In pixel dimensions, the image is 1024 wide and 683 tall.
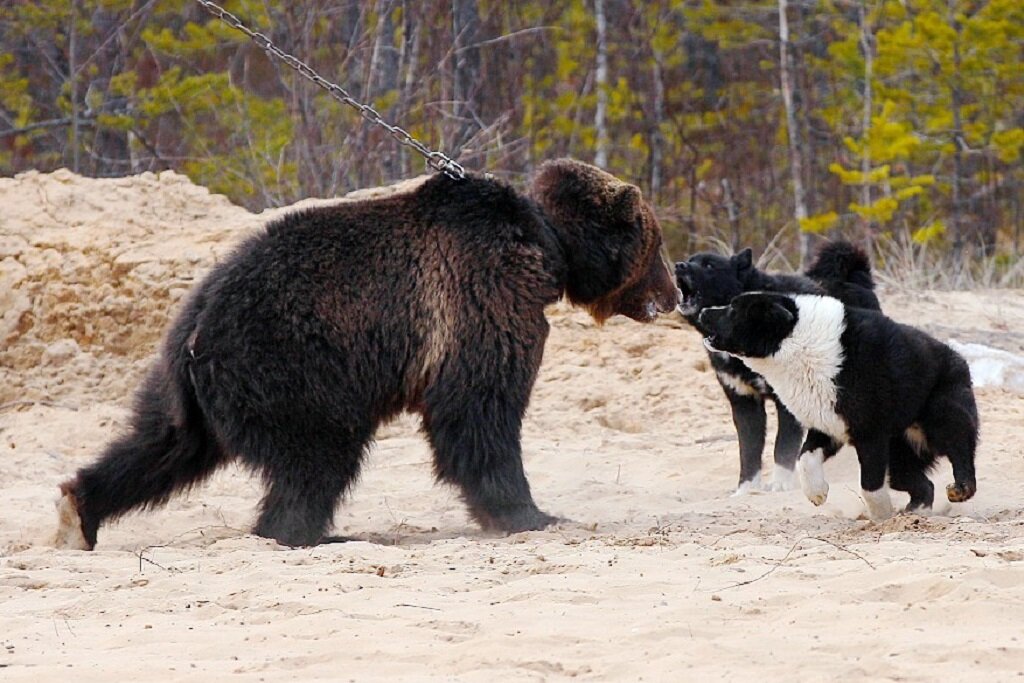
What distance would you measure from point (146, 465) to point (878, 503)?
3328 mm

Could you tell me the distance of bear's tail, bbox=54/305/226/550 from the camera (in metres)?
6.48

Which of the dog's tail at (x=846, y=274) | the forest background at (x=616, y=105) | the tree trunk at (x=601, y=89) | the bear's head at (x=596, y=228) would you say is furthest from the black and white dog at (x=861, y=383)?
the tree trunk at (x=601, y=89)

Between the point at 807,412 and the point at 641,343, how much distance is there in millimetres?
3722

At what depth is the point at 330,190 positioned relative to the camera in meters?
12.7

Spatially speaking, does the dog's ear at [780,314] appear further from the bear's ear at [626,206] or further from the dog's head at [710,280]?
the dog's head at [710,280]

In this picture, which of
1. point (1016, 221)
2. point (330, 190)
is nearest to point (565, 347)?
point (330, 190)

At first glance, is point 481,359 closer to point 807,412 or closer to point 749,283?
point 807,412

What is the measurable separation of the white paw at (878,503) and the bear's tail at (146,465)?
294cm

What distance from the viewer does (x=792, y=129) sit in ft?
59.0

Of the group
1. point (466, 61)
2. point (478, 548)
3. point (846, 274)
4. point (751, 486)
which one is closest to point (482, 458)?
point (478, 548)

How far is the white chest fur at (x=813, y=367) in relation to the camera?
257 inches

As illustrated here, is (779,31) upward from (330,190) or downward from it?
upward

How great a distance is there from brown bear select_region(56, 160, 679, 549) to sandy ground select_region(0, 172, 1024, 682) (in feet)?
0.96

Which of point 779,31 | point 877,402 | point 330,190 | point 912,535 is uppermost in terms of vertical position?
point 779,31
